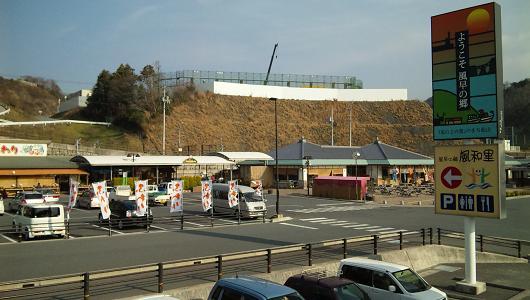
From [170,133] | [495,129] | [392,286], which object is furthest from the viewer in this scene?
[170,133]

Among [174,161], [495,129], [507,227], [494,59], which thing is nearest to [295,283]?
[495,129]

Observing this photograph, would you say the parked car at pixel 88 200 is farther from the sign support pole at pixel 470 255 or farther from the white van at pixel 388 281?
the sign support pole at pixel 470 255

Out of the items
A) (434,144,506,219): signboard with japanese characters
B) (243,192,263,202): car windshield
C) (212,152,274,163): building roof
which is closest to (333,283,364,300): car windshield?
(434,144,506,219): signboard with japanese characters

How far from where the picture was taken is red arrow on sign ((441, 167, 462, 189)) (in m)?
15.4

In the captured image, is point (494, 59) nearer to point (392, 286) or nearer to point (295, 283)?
point (392, 286)

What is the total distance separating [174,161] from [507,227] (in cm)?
3784

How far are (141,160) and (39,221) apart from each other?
32.3m

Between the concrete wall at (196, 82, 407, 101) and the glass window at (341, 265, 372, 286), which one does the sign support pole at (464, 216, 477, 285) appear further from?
the concrete wall at (196, 82, 407, 101)

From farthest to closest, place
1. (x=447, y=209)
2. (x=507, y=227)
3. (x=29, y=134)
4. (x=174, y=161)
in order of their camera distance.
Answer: (x=29, y=134) < (x=174, y=161) < (x=507, y=227) < (x=447, y=209)

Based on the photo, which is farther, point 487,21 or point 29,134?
point 29,134

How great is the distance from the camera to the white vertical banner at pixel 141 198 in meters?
24.2

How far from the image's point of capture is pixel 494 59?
47.9ft

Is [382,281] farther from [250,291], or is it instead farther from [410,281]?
[250,291]

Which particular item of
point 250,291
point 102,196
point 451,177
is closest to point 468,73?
point 451,177
